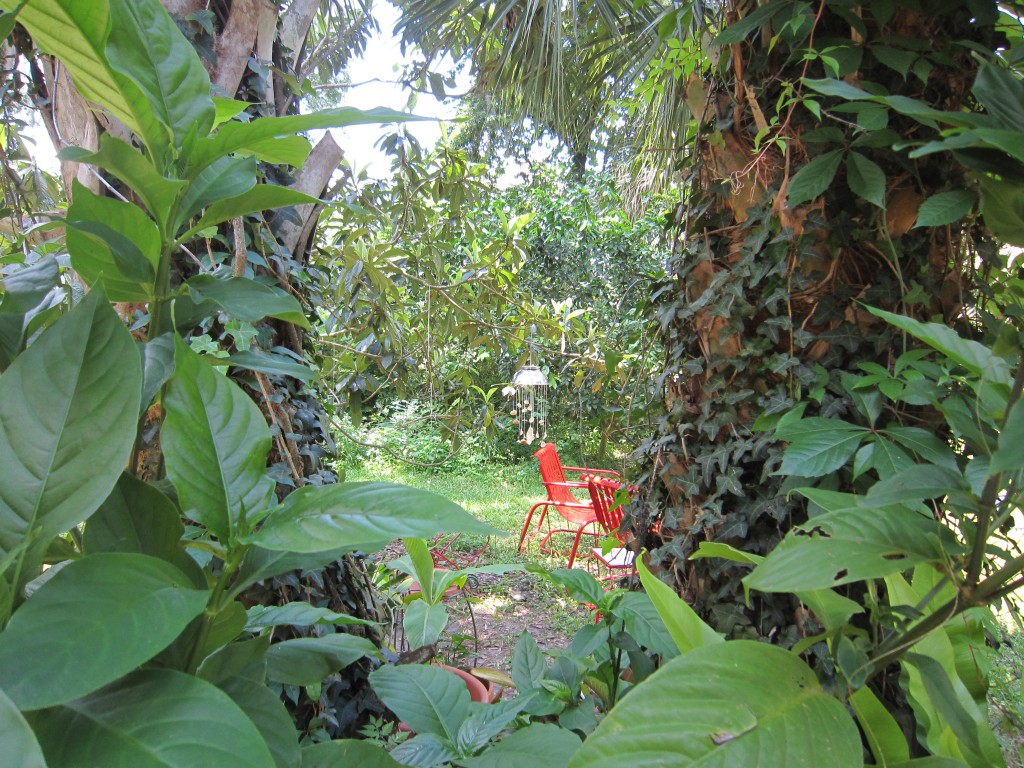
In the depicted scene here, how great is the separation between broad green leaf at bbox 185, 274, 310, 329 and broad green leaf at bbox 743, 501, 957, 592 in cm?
36

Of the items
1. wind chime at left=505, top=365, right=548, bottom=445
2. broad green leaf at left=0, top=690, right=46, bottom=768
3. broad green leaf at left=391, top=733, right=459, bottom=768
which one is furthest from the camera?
wind chime at left=505, top=365, right=548, bottom=445

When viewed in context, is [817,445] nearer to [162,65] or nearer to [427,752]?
[427,752]

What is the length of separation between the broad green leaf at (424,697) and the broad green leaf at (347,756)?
0.27 m

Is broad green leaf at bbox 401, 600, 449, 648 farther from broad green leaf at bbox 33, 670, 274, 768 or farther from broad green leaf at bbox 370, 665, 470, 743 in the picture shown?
broad green leaf at bbox 33, 670, 274, 768

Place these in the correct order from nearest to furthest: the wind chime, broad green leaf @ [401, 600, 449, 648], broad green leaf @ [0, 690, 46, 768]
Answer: broad green leaf @ [0, 690, 46, 768]
broad green leaf @ [401, 600, 449, 648]
the wind chime

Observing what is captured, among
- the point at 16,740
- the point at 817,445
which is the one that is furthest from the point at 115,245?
the point at 817,445

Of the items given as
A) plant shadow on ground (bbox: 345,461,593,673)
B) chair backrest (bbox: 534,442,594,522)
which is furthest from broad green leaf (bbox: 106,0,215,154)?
chair backrest (bbox: 534,442,594,522)

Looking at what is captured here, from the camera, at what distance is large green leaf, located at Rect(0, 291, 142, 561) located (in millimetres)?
282

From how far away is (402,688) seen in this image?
0.66 m

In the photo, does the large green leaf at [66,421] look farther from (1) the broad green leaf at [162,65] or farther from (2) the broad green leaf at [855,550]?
(2) the broad green leaf at [855,550]

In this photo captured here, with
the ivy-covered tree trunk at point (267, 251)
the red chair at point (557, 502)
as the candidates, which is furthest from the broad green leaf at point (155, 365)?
the red chair at point (557, 502)

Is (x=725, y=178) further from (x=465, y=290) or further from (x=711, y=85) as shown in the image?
(x=465, y=290)

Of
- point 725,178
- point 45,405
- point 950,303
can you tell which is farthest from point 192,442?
point 950,303

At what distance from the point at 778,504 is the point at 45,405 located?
3.43 ft
